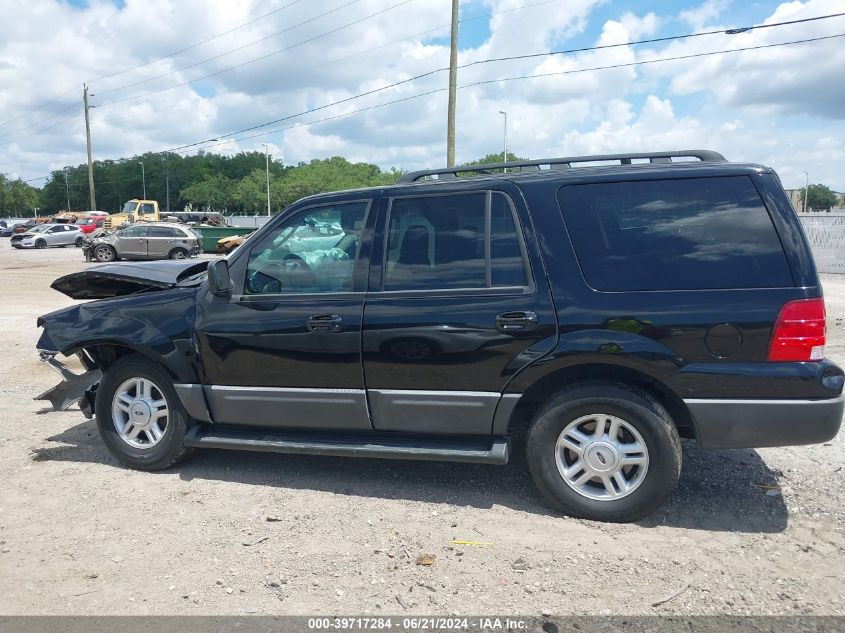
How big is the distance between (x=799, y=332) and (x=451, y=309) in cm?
184

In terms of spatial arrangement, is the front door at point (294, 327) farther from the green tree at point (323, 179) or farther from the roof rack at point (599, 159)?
the green tree at point (323, 179)

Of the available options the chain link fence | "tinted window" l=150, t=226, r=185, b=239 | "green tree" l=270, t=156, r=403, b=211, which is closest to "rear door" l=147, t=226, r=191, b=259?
"tinted window" l=150, t=226, r=185, b=239

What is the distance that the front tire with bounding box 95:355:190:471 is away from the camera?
464 centimetres

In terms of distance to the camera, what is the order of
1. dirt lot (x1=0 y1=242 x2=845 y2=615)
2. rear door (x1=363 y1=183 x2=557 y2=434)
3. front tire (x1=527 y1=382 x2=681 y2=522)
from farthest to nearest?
1. rear door (x1=363 y1=183 x2=557 y2=434)
2. front tire (x1=527 y1=382 x2=681 y2=522)
3. dirt lot (x1=0 y1=242 x2=845 y2=615)

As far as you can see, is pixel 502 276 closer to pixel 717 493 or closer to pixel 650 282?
pixel 650 282

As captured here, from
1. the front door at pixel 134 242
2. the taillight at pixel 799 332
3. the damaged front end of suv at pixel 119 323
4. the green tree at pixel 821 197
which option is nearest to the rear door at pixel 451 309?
the taillight at pixel 799 332

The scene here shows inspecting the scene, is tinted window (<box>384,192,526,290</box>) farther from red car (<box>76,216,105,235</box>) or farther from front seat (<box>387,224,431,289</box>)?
red car (<box>76,216,105,235</box>)

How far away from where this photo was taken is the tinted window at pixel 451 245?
155 inches

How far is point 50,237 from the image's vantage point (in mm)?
39625

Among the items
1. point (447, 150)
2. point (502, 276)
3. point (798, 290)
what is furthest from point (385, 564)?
point (447, 150)

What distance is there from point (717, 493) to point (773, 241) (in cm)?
165

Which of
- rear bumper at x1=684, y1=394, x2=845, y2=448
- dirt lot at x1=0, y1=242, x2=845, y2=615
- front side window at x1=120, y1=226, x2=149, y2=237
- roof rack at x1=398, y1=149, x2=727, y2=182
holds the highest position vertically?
roof rack at x1=398, y1=149, x2=727, y2=182

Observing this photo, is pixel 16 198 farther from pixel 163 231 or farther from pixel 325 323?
pixel 325 323

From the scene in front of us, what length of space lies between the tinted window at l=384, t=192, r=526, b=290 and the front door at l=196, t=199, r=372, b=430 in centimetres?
25
